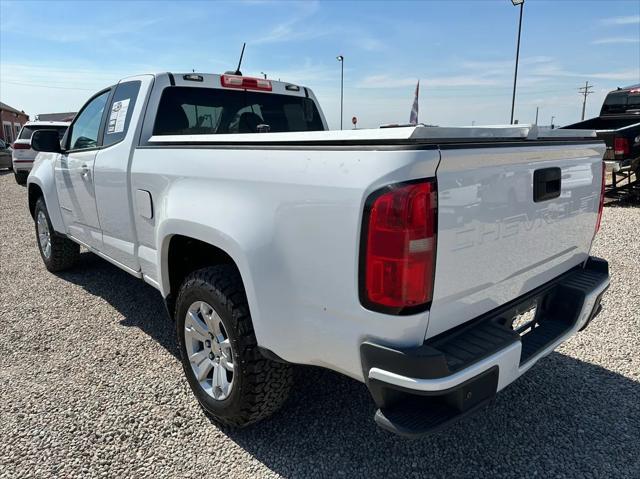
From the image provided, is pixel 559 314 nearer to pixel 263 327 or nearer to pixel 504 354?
pixel 504 354

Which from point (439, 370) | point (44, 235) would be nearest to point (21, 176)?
point (44, 235)

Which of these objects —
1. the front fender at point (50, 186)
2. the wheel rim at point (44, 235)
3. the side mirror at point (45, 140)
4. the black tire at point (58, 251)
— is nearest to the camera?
the side mirror at point (45, 140)

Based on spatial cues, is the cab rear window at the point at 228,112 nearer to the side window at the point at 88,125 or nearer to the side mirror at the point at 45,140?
the side window at the point at 88,125

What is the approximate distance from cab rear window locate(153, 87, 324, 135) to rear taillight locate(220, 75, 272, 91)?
47 millimetres

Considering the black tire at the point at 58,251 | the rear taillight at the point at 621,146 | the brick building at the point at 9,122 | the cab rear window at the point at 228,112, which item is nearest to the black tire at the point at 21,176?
the black tire at the point at 58,251

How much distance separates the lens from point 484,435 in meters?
2.54

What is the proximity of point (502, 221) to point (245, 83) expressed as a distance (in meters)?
2.59

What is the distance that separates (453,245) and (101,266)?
4.99 metres

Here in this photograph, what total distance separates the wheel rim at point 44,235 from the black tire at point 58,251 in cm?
5

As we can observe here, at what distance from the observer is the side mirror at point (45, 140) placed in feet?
13.5

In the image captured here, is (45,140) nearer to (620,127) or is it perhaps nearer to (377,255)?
(377,255)

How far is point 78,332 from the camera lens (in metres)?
3.84

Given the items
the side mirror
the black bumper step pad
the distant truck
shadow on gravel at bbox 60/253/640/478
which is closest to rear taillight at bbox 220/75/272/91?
the side mirror

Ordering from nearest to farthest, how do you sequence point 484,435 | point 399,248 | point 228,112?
point 399,248 → point 484,435 → point 228,112
